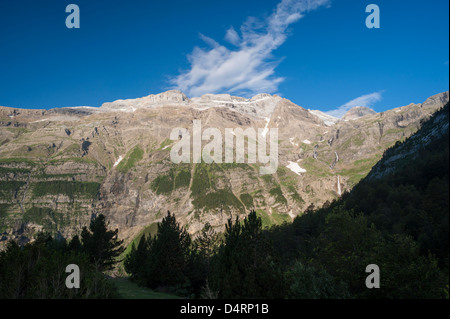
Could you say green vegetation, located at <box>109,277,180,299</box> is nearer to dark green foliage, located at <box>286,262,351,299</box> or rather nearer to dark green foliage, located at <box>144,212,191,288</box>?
dark green foliage, located at <box>144,212,191,288</box>

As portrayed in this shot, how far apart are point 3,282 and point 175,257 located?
26.9 m

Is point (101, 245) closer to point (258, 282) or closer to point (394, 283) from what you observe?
point (258, 282)

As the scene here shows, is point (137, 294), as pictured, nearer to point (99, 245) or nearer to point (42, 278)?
point (42, 278)

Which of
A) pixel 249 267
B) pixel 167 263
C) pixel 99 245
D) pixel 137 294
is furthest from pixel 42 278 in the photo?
pixel 99 245

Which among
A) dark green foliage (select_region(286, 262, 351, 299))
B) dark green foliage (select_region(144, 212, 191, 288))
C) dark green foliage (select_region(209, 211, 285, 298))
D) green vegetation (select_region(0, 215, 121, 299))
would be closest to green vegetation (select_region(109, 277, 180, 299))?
dark green foliage (select_region(144, 212, 191, 288))

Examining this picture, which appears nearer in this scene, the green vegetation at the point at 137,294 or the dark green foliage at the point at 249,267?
the dark green foliage at the point at 249,267

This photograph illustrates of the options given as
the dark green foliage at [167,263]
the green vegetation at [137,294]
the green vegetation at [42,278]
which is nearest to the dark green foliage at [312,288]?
the green vegetation at [42,278]

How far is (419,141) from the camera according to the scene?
140750 mm

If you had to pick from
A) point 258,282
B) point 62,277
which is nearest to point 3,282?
point 62,277

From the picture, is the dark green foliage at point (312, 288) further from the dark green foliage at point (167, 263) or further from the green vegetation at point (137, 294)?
the dark green foliage at point (167, 263)

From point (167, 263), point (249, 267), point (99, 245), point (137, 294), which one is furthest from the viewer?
point (99, 245)

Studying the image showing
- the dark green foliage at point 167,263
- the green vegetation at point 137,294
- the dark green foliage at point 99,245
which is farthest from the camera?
the dark green foliage at point 99,245

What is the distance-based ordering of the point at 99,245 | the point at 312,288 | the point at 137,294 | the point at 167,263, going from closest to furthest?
the point at 312,288
the point at 137,294
the point at 167,263
the point at 99,245

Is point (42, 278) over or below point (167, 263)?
over
